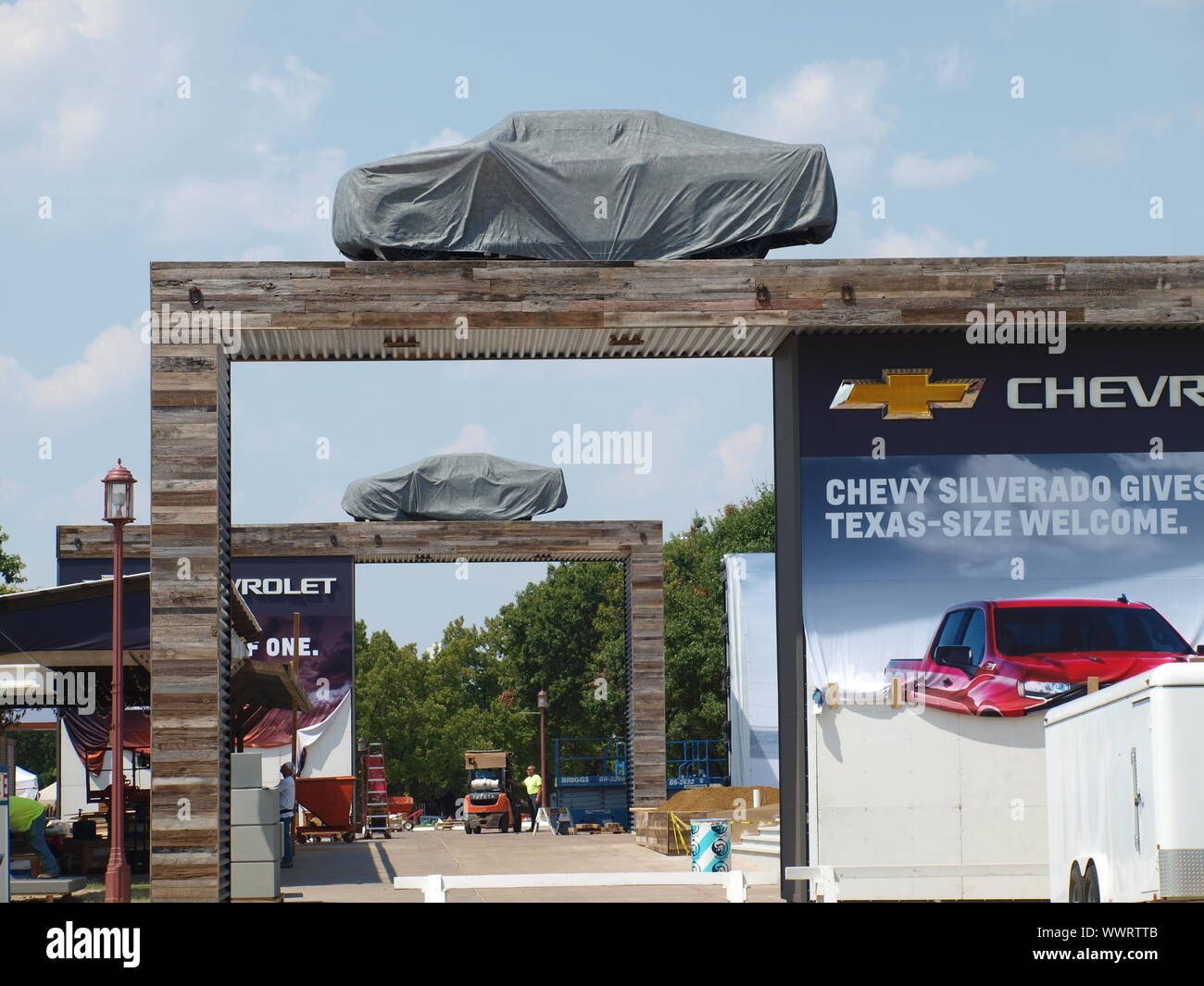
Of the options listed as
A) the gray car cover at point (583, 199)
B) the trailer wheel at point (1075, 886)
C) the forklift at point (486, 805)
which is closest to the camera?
the trailer wheel at point (1075, 886)

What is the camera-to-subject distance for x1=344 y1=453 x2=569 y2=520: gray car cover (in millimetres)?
32906

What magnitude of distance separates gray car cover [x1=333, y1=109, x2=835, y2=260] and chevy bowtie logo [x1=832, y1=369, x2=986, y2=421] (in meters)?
1.76

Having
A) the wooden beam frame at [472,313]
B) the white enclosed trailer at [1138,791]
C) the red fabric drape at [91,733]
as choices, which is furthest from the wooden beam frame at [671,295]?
the red fabric drape at [91,733]

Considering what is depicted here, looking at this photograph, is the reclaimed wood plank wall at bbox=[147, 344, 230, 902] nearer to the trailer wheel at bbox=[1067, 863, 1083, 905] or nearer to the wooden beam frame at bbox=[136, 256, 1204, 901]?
the wooden beam frame at bbox=[136, 256, 1204, 901]

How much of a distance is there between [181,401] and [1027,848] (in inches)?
Answer: 367

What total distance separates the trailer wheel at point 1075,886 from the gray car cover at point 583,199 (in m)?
7.27

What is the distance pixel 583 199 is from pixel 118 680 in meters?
7.47

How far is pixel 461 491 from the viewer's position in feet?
108

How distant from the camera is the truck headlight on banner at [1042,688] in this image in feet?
49.2

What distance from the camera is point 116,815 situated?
16266mm

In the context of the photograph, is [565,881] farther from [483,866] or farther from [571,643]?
[571,643]

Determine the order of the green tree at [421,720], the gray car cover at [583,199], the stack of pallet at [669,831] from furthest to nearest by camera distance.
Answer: the green tree at [421,720], the stack of pallet at [669,831], the gray car cover at [583,199]

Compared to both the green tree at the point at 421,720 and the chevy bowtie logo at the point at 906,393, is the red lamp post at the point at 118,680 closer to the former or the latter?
the chevy bowtie logo at the point at 906,393
